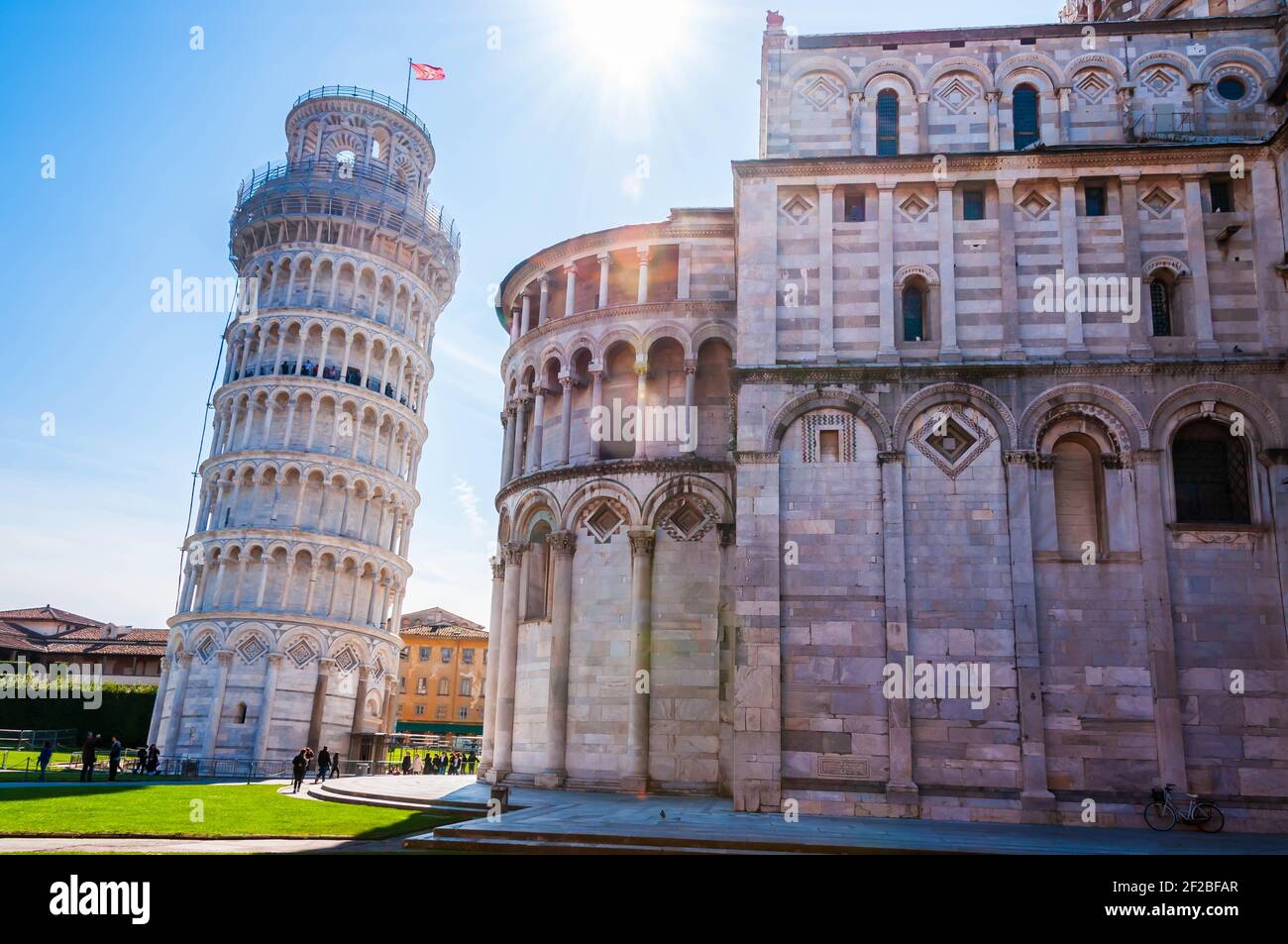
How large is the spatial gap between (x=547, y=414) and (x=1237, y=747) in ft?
73.3

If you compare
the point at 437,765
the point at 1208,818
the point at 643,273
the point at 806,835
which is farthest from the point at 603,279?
the point at 437,765

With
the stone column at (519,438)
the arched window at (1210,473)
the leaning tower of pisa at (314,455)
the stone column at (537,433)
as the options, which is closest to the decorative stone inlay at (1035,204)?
the arched window at (1210,473)

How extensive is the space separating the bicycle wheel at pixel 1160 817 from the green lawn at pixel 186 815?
14741 mm

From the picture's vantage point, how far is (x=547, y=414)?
33875mm

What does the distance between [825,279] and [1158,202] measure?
27.3 ft

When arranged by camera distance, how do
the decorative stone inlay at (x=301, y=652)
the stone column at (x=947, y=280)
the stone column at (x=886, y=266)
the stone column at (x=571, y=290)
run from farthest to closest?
the decorative stone inlay at (x=301, y=652) < the stone column at (x=571, y=290) < the stone column at (x=886, y=266) < the stone column at (x=947, y=280)

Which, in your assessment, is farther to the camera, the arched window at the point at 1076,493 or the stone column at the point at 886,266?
the stone column at the point at 886,266

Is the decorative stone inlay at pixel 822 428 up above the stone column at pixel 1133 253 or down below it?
below

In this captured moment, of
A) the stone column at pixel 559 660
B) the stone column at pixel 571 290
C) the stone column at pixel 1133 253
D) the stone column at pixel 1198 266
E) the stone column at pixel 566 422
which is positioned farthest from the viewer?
the stone column at pixel 571 290

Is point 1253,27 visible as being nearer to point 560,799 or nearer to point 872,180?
point 872,180

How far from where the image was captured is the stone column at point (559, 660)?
2911 cm

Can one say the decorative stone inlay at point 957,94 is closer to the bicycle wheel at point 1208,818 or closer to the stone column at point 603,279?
the stone column at point 603,279

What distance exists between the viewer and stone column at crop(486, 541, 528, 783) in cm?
3139
